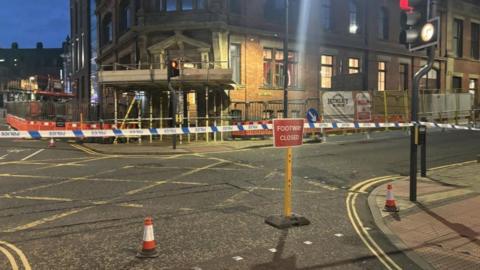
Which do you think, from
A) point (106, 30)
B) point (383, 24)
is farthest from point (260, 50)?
point (106, 30)

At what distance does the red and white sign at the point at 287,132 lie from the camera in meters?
7.05

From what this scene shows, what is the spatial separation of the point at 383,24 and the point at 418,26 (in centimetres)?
2749

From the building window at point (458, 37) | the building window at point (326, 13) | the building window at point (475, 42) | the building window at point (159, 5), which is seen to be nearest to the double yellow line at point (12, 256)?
the building window at point (159, 5)

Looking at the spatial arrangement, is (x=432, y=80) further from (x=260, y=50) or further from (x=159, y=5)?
(x=159, y=5)

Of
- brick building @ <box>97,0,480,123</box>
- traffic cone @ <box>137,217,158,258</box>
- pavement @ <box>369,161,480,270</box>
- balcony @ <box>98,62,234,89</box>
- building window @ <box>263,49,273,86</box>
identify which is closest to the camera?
traffic cone @ <box>137,217,158,258</box>

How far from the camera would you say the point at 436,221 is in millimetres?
7344

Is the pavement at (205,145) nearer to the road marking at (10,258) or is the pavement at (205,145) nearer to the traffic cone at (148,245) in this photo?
the road marking at (10,258)

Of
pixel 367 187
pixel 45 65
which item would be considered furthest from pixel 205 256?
pixel 45 65

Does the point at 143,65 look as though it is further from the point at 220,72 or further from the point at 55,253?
the point at 55,253

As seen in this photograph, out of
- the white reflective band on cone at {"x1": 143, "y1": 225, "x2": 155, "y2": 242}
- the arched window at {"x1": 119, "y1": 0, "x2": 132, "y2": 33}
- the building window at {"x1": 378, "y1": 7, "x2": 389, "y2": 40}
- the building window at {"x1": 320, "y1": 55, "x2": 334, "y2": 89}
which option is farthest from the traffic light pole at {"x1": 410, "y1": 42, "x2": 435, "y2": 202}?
the building window at {"x1": 378, "y1": 7, "x2": 389, "y2": 40}

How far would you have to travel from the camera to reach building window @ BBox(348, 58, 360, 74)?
106 ft

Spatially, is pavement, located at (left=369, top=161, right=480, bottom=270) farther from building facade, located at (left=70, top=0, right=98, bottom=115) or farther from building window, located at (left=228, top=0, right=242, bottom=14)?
building facade, located at (left=70, top=0, right=98, bottom=115)

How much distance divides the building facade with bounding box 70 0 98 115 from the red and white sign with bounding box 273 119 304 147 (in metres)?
36.1

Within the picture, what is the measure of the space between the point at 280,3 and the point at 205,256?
2445cm
